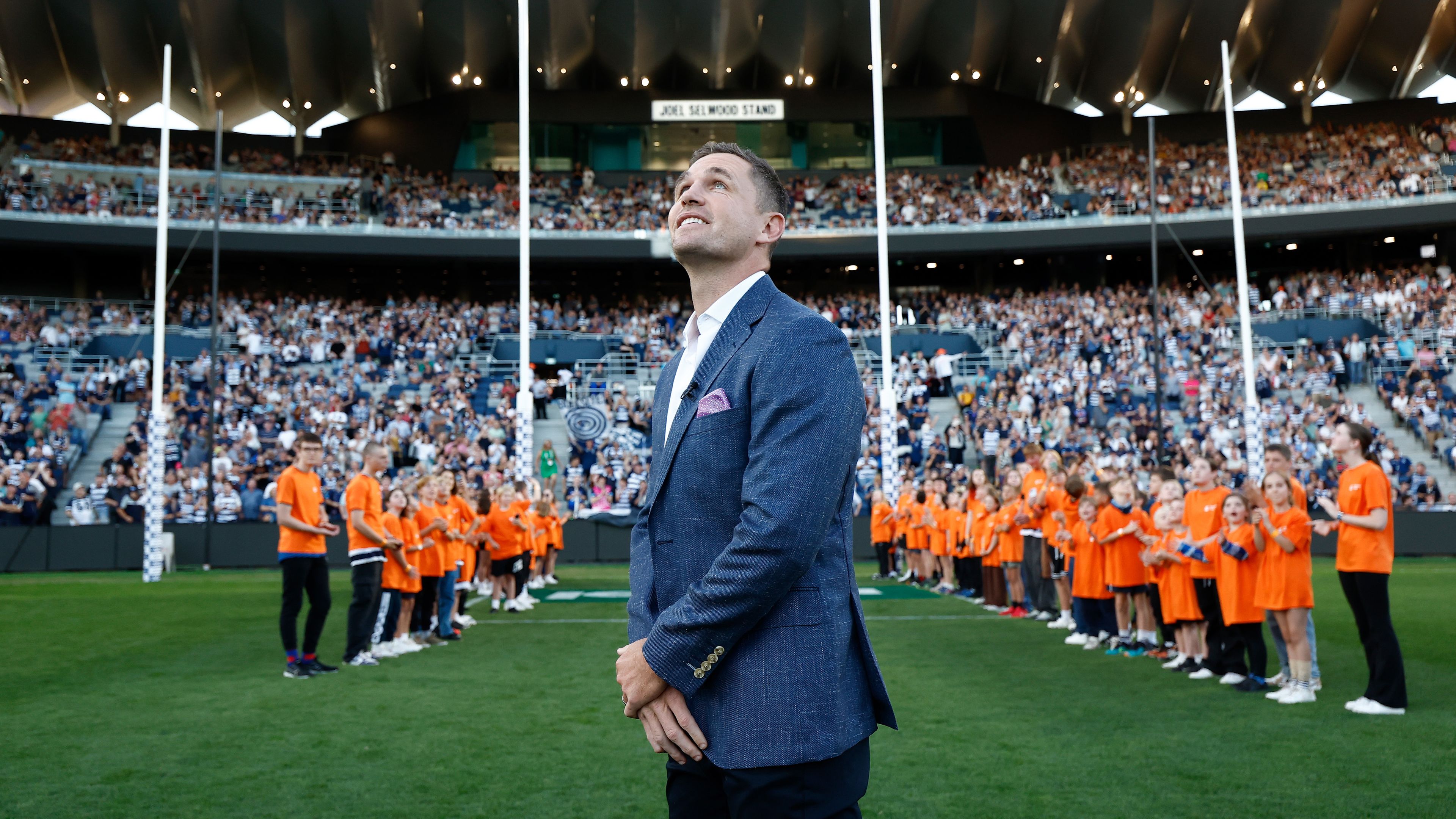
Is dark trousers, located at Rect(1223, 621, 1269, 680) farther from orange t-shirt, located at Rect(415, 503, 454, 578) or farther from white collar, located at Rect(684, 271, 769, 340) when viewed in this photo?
orange t-shirt, located at Rect(415, 503, 454, 578)

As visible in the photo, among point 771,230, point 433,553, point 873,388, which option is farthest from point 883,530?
point 771,230

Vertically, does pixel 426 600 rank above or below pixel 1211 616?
below

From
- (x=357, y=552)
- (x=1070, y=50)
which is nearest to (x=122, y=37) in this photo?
(x=1070, y=50)

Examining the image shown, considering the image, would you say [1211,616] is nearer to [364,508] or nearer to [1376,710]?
[1376,710]

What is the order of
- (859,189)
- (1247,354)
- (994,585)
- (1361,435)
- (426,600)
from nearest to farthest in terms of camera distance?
(1361,435) → (426,600) → (994,585) → (1247,354) → (859,189)

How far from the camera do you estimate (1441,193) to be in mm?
36156

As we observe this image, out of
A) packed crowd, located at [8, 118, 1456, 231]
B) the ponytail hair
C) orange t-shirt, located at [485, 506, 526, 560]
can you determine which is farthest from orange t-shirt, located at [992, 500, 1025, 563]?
packed crowd, located at [8, 118, 1456, 231]

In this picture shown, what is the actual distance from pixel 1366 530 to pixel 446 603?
936cm

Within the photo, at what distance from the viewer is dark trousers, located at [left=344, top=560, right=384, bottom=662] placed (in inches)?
406

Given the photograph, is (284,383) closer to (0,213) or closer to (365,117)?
(0,213)

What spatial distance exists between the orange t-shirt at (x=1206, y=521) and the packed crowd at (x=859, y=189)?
31.6 meters

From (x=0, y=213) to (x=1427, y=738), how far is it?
1577 inches

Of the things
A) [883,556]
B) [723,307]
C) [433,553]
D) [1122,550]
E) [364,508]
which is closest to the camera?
[723,307]

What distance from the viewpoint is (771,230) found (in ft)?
8.43
